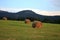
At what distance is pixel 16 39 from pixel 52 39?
3.51ft

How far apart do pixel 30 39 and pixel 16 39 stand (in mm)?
405

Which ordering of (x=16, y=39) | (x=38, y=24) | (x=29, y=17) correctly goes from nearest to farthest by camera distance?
(x=16, y=39)
(x=38, y=24)
(x=29, y=17)

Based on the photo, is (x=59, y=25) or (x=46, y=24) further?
(x=46, y=24)

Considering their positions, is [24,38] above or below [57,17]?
below

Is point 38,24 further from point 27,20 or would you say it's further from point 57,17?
point 27,20

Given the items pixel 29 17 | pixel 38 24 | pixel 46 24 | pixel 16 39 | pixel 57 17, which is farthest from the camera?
pixel 29 17

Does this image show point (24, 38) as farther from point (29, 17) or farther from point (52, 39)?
point (29, 17)

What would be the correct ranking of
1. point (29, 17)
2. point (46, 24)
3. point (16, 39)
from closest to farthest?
point (16, 39) → point (46, 24) → point (29, 17)

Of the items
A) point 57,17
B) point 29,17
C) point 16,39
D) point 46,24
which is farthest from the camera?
point 29,17

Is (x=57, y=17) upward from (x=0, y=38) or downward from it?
upward

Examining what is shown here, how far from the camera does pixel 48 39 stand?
5.19m

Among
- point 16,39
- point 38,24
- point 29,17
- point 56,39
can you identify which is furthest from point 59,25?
point 16,39

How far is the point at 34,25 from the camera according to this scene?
8336 millimetres

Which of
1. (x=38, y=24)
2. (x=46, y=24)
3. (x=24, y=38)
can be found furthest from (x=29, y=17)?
(x=24, y=38)
